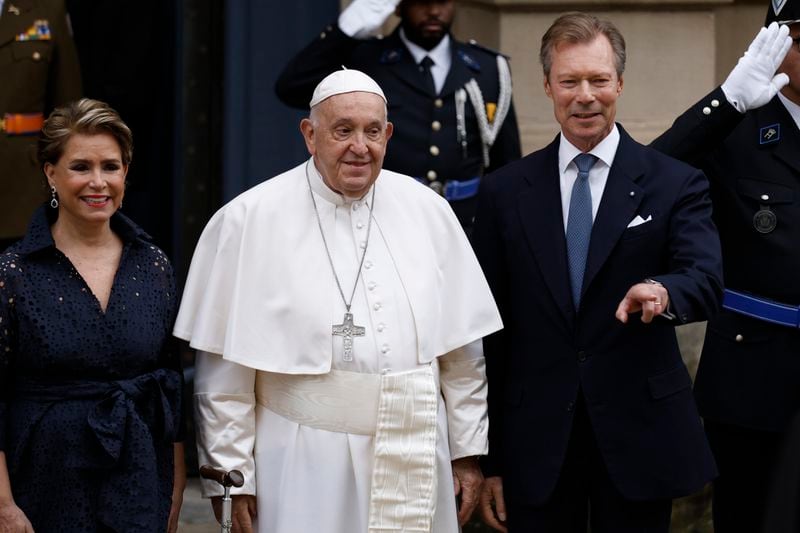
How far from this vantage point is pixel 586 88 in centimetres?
438

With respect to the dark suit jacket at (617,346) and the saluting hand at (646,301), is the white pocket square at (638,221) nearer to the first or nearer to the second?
the dark suit jacket at (617,346)

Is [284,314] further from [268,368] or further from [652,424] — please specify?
[652,424]

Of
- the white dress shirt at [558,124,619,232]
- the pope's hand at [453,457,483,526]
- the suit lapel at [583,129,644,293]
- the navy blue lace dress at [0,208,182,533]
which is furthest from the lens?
the pope's hand at [453,457,483,526]

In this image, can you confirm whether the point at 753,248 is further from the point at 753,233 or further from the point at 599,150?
the point at 599,150

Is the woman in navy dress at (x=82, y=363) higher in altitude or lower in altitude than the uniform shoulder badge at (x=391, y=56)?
lower

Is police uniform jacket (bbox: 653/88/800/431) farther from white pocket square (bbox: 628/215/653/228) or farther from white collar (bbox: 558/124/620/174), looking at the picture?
white pocket square (bbox: 628/215/653/228)

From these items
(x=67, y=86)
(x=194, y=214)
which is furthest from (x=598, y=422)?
(x=194, y=214)

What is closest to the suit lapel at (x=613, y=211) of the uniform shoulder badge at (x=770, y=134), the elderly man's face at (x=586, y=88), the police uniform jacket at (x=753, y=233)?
the elderly man's face at (x=586, y=88)

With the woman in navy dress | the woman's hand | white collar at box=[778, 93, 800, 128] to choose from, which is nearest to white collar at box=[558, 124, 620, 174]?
white collar at box=[778, 93, 800, 128]

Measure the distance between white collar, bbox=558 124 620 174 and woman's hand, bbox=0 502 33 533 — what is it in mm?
1644

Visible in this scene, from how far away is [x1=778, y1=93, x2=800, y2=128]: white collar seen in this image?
478cm

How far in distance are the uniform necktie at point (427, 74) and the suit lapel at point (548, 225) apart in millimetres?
1415

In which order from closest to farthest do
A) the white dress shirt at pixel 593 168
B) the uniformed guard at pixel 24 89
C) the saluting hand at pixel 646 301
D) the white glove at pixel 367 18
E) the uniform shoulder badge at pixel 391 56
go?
1. the saluting hand at pixel 646 301
2. the white dress shirt at pixel 593 168
3. the uniformed guard at pixel 24 89
4. the white glove at pixel 367 18
5. the uniform shoulder badge at pixel 391 56

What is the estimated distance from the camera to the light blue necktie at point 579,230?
439cm
